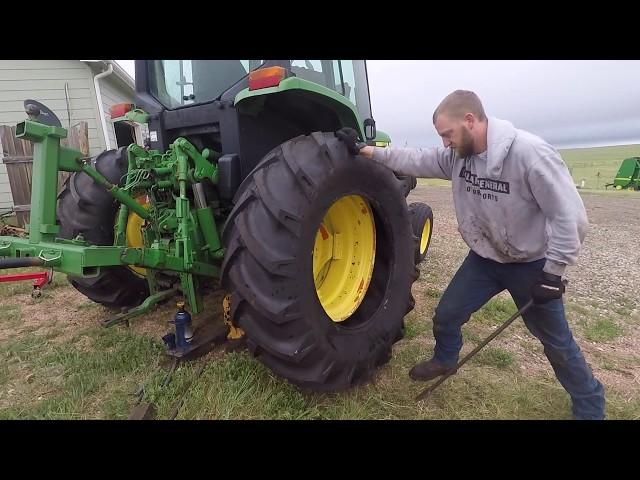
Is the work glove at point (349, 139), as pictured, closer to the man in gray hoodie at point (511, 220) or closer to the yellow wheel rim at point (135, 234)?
the man in gray hoodie at point (511, 220)

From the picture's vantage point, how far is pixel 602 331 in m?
3.17

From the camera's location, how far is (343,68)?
10.7ft

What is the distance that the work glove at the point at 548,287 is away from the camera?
6.21 ft

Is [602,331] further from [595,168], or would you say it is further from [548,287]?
[595,168]

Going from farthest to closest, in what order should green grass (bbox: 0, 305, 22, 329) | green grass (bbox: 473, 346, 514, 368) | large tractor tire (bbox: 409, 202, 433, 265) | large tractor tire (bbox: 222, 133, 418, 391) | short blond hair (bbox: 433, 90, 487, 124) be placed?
large tractor tire (bbox: 409, 202, 433, 265) → green grass (bbox: 0, 305, 22, 329) → green grass (bbox: 473, 346, 514, 368) → short blond hair (bbox: 433, 90, 487, 124) → large tractor tire (bbox: 222, 133, 418, 391)

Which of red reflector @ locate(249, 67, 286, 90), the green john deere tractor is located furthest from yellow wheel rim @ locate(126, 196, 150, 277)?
red reflector @ locate(249, 67, 286, 90)

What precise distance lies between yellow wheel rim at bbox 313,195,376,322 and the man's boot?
0.51 m

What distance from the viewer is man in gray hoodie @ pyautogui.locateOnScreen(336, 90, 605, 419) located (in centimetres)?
189

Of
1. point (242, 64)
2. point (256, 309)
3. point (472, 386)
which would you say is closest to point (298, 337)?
point (256, 309)

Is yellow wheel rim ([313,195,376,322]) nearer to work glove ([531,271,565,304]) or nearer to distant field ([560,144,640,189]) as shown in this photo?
work glove ([531,271,565,304])

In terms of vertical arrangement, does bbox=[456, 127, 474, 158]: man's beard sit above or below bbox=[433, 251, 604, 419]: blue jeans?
above

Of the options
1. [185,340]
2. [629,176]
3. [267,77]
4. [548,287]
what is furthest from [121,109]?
[629,176]

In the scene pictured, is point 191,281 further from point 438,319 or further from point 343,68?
point 343,68

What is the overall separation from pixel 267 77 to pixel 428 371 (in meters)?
1.83
